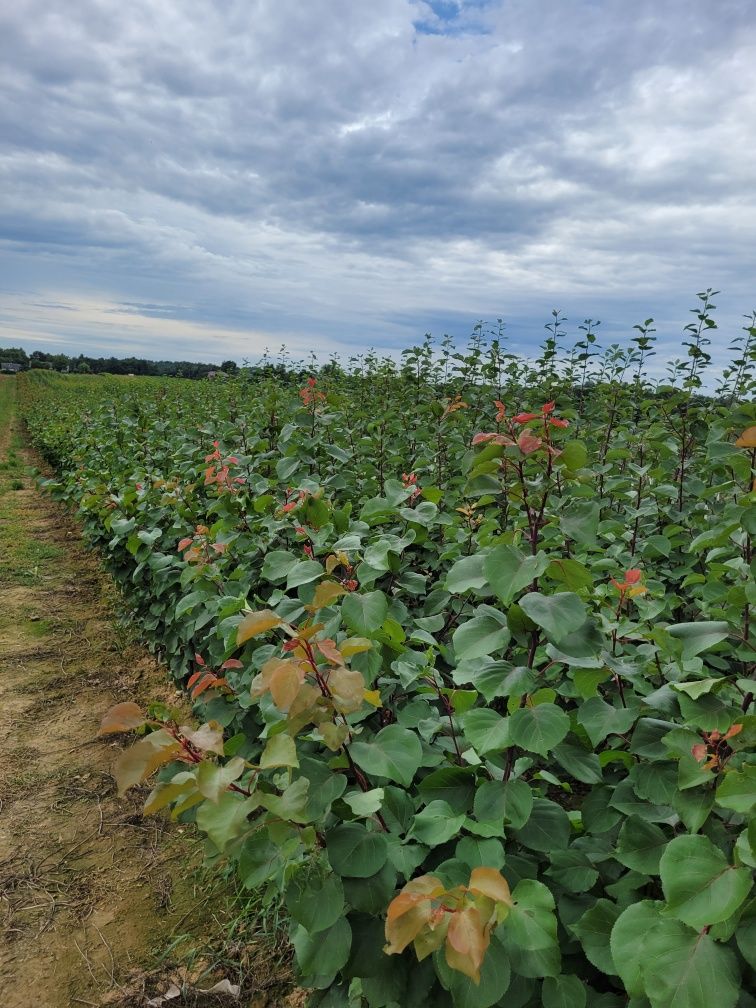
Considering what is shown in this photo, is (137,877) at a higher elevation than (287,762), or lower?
lower

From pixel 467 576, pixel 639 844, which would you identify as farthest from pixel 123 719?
pixel 639 844

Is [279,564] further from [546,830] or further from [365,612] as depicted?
[546,830]

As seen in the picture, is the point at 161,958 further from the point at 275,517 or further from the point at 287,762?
the point at 287,762

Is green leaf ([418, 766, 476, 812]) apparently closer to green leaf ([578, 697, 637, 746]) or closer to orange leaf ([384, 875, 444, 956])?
green leaf ([578, 697, 637, 746])

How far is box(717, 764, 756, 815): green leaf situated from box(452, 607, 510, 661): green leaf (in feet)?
1.38

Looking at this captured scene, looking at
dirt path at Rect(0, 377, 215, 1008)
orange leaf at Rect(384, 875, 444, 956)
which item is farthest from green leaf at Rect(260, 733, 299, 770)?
dirt path at Rect(0, 377, 215, 1008)

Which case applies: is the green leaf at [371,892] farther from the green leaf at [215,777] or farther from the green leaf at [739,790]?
the green leaf at [739,790]

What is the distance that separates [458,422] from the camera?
4.39m

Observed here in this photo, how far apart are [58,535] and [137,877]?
7.09m

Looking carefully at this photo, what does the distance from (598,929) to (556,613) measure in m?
0.57

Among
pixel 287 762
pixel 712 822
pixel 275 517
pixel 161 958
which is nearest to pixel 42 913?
pixel 161 958

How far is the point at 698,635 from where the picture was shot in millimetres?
1295

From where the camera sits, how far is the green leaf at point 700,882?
92 cm

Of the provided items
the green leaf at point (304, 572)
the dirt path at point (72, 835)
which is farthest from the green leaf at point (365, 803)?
the dirt path at point (72, 835)
